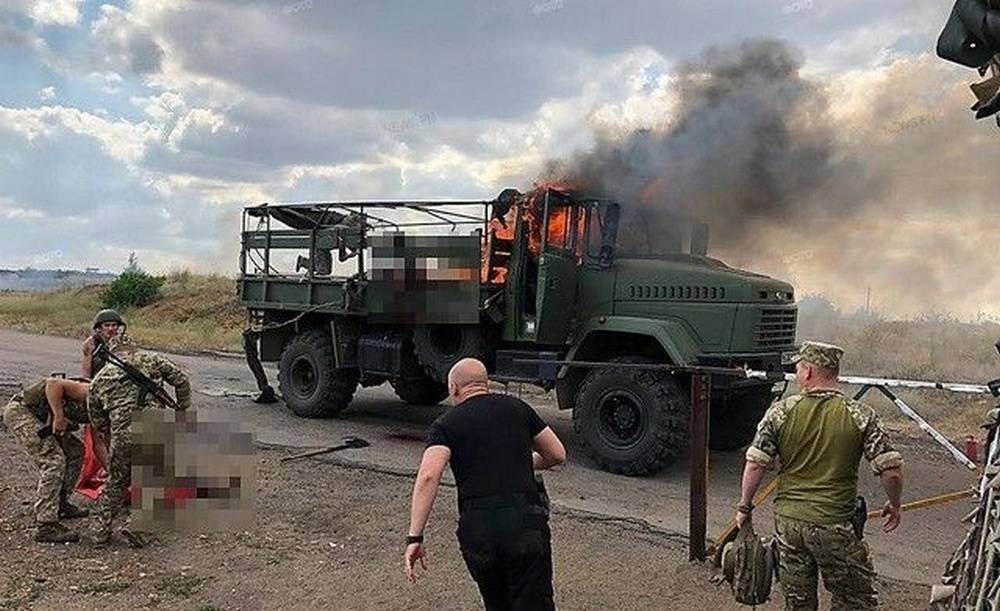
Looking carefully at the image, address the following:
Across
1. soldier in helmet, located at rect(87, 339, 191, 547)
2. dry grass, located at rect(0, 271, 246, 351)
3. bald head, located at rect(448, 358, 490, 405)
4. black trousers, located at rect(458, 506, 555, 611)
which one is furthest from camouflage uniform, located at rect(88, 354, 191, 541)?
dry grass, located at rect(0, 271, 246, 351)

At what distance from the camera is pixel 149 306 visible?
32250 mm

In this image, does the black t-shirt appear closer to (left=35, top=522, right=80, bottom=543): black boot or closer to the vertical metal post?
the vertical metal post

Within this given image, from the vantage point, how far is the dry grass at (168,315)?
892 inches

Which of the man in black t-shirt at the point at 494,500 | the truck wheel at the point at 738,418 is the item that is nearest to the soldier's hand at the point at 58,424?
the man in black t-shirt at the point at 494,500

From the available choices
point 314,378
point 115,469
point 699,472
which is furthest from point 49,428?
point 314,378

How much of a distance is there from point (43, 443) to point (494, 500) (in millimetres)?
Result: 3975

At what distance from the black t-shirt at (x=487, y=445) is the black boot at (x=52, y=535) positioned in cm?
352

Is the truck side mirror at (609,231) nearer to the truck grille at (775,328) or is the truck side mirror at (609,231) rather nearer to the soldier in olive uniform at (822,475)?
the truck grille at (775,328)

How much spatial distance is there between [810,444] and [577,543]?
252 cm

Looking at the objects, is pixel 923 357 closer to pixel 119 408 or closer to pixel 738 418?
pixel 738 418

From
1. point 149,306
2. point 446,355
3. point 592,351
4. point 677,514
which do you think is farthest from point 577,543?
point 149,306

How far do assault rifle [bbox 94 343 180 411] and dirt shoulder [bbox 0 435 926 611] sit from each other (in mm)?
928

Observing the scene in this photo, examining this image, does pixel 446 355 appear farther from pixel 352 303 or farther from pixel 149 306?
pixel 149 306

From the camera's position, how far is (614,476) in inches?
329
